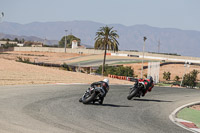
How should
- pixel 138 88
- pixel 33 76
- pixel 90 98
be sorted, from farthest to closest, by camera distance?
1. pixel 33 76
2. pixel 138 88
3. pixel 90 98

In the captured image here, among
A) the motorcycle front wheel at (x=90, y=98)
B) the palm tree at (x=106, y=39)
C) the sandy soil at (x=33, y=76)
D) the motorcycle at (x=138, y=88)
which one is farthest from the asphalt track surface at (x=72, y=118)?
the palm tree at (x=106, y=39)

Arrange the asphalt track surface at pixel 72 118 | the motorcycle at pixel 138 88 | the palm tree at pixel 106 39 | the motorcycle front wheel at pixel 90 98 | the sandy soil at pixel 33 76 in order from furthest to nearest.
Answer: the palm tree at pixel 106 39
the sandy soil at pixel 33 76
the motorcycle at pixel 138 88
the motorcycle front wheel at pixel 90 98
the asphalt track surface at pixel 72 118

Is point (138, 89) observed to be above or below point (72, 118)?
above

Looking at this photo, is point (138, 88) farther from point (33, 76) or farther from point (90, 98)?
point (33, 76)

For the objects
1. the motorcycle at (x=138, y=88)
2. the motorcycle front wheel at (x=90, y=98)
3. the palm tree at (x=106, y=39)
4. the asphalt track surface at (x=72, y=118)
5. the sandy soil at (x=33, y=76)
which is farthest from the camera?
the palm tree at (x=106, y=39)

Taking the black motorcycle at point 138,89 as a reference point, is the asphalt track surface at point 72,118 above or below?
below

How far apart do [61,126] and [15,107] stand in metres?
3.76

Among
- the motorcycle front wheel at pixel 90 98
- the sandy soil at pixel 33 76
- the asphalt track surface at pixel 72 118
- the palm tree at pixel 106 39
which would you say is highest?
the palm tree at pixel 106 39

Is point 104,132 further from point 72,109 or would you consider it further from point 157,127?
point 72,109

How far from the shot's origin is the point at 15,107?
45.6 feet

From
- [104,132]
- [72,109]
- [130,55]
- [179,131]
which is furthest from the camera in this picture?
[130,55]

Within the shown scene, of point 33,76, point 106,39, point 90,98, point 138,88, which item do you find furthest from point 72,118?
point 106,39

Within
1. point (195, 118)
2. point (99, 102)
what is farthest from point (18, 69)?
point (195, 118)

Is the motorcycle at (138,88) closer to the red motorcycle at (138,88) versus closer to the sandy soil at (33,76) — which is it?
the red motorcycle at (138,88)
